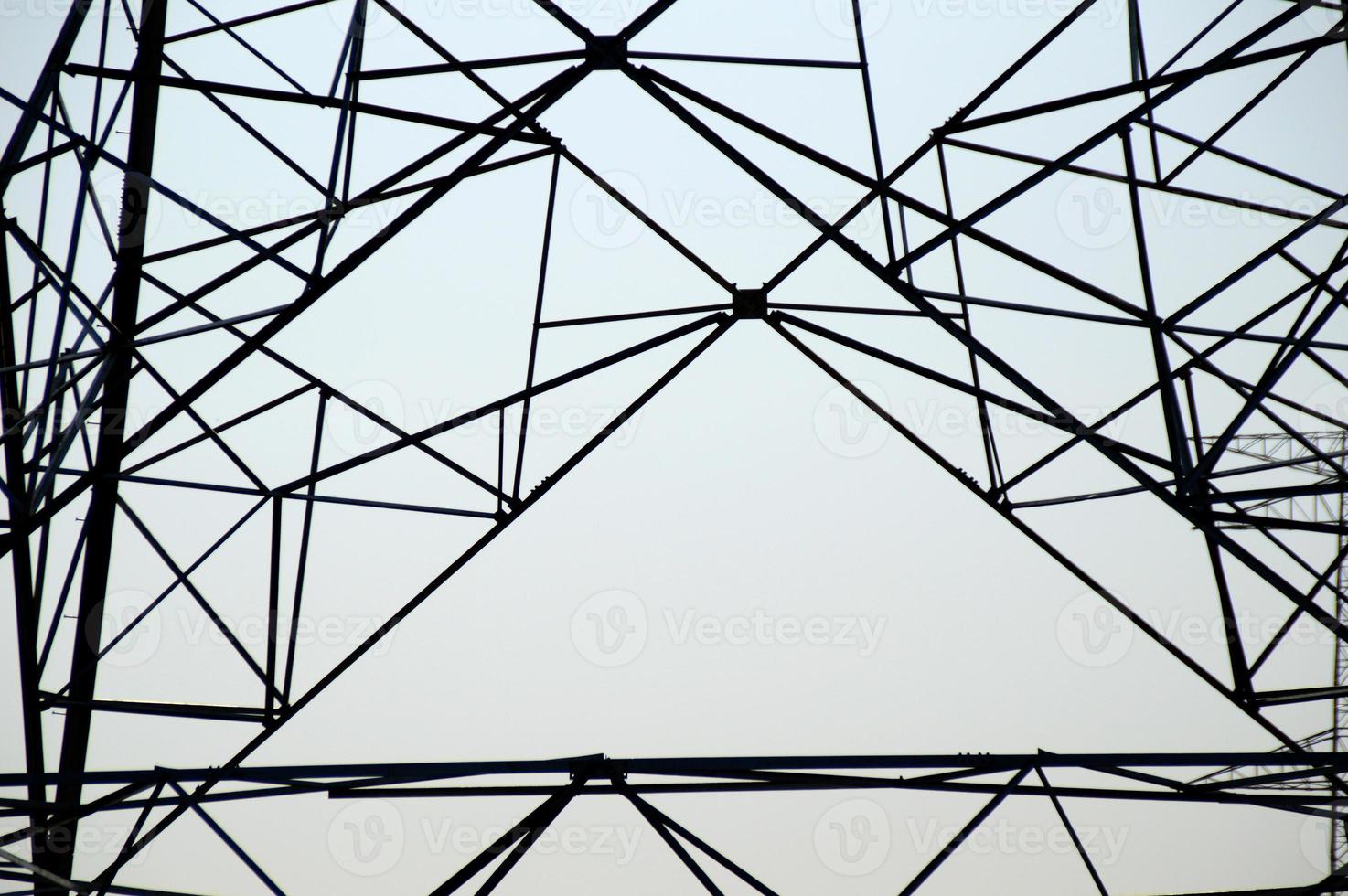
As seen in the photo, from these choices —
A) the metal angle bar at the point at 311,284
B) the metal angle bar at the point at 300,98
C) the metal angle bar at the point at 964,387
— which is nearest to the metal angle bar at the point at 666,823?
the metal angle bar at the point at 964,387

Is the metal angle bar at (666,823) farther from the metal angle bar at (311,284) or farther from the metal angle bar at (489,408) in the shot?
the metal angle bar at (311,284)

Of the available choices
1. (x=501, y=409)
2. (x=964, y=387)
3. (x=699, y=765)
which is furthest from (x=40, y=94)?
(x=964, y=387)

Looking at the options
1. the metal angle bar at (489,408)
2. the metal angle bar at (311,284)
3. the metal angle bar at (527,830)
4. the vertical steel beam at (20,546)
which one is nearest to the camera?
the metal angle bar at (527,830)

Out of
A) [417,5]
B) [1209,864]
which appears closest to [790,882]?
[1209,864]

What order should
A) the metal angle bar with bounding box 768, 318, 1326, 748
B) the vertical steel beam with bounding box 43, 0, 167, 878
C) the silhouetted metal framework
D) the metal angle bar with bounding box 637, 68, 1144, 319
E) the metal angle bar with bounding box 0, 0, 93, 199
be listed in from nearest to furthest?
the metal angle bar with bounding box 0, 0, 93, 199, the silhouetted metal framework, the metal angle bar with bounding box 637, 68, 1144, 319, the metal angle bar with bounding box 768, 318, 1326, 748, the vertical steel beam with bounding box 43, 0, 167, 878

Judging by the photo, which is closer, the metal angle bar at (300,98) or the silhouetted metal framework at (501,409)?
the silhouetted metal framework at (501,409)

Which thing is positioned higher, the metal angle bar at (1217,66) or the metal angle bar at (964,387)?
the metal angle bar at (1217,66)

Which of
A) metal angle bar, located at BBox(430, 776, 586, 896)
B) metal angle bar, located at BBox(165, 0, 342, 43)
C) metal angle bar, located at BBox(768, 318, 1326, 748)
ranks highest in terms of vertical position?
metal angle bar, located at BBox(165, 0, 342, 43)

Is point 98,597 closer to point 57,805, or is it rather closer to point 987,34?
point 57,805

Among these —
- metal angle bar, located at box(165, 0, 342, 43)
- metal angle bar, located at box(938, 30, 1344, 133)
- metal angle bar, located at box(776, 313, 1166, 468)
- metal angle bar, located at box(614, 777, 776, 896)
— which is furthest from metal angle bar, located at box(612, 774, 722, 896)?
metal angle bar, located at box(165, 0, 342, 43)

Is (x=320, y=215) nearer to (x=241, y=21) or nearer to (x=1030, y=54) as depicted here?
(x=241, y=21)

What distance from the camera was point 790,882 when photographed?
20656mm

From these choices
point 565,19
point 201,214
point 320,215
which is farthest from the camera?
point 201,214

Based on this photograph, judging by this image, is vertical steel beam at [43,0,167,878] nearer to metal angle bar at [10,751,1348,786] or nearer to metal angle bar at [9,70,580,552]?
metal angle bar at [9,70,580,552]
